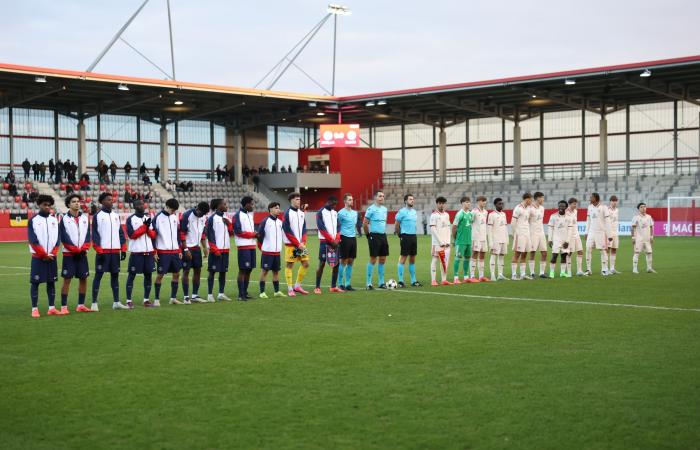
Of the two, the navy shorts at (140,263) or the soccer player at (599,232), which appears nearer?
the navy shorts at (140,263)

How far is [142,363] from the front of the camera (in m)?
10.3

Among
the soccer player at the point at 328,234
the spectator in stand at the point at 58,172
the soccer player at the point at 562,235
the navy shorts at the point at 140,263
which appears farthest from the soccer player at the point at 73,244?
the spectator in stand at the point at 58,172

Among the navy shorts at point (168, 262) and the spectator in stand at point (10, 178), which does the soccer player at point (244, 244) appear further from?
the spectator in stand at point (10, 178)

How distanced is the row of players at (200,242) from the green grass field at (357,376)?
39.2 inches

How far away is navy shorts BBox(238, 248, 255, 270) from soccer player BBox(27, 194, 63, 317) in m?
3.73

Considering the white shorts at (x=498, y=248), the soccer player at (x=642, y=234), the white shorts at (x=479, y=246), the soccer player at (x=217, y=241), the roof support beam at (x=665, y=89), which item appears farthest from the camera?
the roof support beam at (x=665, y=89)

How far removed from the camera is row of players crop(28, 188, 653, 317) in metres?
15.4

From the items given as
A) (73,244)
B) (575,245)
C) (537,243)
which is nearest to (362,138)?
(575,245)

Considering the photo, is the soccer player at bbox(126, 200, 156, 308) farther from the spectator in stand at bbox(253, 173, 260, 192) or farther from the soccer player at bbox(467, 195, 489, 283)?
the spectator in stand at bbox(253, 173, 260, 192)

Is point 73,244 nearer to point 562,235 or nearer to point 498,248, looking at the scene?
point 498,248

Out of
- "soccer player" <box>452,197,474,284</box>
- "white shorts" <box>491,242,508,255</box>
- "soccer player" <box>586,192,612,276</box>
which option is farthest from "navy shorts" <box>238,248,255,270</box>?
"soccer player" <box>586,192,612,276</box>

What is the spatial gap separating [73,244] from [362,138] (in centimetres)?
5527

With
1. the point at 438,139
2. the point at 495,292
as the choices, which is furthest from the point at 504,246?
the point at 438,139

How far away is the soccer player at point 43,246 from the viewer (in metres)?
14.9
